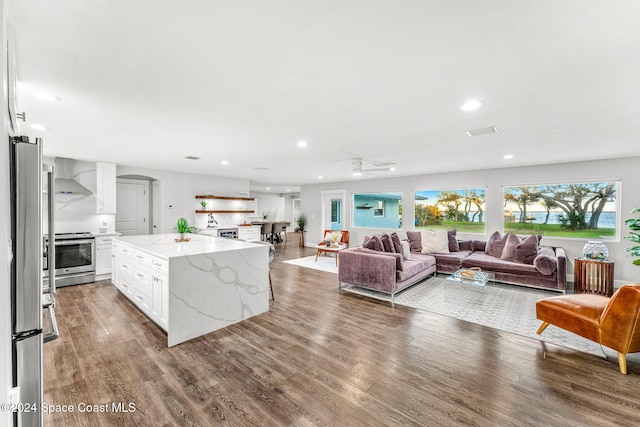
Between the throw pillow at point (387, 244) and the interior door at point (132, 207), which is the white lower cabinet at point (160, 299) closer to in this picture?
the throw pillow at point (387, 244)

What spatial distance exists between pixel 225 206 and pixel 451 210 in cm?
646

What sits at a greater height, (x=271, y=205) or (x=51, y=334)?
(x=271, y=205)

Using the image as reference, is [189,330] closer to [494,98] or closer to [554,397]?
[554,397]

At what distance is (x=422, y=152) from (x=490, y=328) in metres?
2.71

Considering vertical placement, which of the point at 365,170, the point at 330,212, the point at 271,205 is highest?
the point at 365,170

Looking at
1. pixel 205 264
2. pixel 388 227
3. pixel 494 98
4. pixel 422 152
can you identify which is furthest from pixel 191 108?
pixel 388 227

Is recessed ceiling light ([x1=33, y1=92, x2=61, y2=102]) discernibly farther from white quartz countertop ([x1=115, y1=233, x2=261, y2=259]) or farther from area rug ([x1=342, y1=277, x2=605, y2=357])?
area rug ([x1=342, y1=277, x2=605, y2=357])

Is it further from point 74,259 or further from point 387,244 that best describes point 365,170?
point 74,259

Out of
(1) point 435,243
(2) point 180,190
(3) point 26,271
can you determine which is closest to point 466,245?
(1) point 435,243

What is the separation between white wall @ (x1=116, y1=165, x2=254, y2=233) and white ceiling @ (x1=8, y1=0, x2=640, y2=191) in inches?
120

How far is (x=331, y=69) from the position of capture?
6.11ft

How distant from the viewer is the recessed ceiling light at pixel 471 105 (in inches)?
93.0

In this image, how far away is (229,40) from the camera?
1561 mm

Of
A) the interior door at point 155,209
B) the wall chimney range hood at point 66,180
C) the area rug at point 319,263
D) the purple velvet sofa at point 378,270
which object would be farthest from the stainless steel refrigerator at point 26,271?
the interior door at point 155,209
